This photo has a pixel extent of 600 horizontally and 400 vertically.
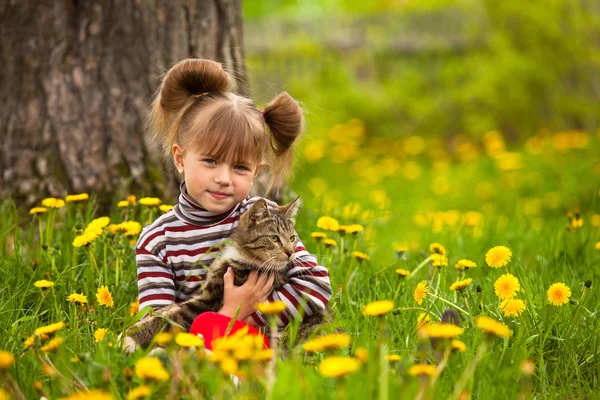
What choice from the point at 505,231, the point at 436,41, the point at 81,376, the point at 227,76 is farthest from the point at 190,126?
the point at 436,41

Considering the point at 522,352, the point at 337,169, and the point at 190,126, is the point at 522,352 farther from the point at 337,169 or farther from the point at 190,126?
the point at 337,169

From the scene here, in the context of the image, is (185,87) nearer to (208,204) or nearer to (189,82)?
(189,82)

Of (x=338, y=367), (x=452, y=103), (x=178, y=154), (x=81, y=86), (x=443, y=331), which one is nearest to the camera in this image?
(x=338, y=367)

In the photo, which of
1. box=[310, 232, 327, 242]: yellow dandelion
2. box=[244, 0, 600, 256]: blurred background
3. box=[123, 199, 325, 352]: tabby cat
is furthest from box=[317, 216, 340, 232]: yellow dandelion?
box=[244, 0, 600, 256]: blurred background

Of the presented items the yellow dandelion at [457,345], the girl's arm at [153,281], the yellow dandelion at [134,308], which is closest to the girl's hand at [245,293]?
the girl's arm at [153,281]

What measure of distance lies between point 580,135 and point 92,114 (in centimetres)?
Result: 578

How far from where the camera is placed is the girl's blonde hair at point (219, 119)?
2355 millimetres

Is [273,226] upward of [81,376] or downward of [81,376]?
upward

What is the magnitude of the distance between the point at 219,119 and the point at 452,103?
26.2 feet

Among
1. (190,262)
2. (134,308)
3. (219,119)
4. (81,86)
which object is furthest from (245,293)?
(81,86)

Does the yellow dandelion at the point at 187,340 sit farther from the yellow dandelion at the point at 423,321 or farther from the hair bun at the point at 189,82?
the hair bun at the point at 189,82

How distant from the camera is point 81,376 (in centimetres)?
176

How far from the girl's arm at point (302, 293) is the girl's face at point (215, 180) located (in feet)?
1.04

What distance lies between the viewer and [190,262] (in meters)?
2.42
